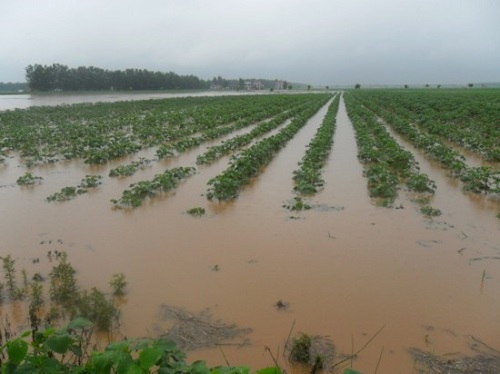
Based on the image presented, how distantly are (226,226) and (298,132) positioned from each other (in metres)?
12.4

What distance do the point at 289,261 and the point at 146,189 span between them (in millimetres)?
4234

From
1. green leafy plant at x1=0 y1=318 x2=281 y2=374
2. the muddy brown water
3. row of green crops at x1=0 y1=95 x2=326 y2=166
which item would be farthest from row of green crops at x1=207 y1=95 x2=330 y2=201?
green leafy plant at x1=0 y1=318 x2=281 y2=374

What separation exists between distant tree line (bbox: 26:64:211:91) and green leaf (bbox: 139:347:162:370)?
85770 millimetres

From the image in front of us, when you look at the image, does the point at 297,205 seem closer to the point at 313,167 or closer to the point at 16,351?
the point at 313,167

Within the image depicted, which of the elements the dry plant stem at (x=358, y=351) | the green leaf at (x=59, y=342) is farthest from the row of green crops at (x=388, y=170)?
the green leaf at (x=59, y=342)

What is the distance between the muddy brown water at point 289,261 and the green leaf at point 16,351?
6.18 feet

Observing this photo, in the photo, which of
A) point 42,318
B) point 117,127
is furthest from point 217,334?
point 117,127

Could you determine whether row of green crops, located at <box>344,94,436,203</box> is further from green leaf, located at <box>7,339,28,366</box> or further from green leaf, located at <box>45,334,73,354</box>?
green leaf, located at <box>7,339,28,366</box>

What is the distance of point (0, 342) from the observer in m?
3.53

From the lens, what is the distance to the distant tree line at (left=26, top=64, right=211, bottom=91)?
3022 inches

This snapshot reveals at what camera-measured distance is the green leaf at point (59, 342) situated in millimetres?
2045

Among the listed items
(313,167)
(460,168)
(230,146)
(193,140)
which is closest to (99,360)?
(313,167)

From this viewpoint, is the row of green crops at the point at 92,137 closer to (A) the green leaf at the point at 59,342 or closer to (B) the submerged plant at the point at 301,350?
(B) the submerged plant at the point at 301,350

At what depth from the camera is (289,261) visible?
5387 millimetres
